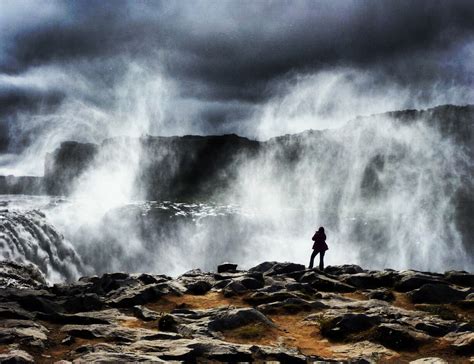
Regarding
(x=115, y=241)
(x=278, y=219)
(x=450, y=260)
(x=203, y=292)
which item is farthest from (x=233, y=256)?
(x=203, y=292)

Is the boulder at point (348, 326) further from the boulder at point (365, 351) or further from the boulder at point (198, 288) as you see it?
the boulder at point (198, 288)

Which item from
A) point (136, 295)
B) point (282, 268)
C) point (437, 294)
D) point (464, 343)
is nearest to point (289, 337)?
point (464, 343)

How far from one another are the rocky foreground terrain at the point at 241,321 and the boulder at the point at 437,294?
0.05m

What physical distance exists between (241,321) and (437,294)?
1236cm

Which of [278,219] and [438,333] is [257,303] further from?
[278,219]

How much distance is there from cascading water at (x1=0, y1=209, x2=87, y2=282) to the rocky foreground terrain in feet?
41.3

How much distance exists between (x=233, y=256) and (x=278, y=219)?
43.1 m

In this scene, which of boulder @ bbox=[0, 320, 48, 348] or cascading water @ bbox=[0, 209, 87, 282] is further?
cascading water @ bbox=[0, 209, 87, 282]

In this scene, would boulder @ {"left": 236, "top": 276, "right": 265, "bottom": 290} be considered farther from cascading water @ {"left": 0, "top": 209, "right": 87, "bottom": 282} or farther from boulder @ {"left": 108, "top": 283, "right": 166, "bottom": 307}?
cascading water @ {"left": 0, "top": 209, "right": 87, "bottom": 282}

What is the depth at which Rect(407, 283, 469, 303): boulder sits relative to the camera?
26.1 meters

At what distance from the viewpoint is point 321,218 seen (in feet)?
611

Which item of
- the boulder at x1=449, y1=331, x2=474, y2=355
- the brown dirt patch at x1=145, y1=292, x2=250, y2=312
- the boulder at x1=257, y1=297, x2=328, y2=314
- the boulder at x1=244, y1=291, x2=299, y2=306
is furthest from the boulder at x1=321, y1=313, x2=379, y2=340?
the brown dirt patch at x1=145, y1=292, x2=250, y2=312

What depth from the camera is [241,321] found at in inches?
791

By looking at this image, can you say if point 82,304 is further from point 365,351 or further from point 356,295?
point 356,295
